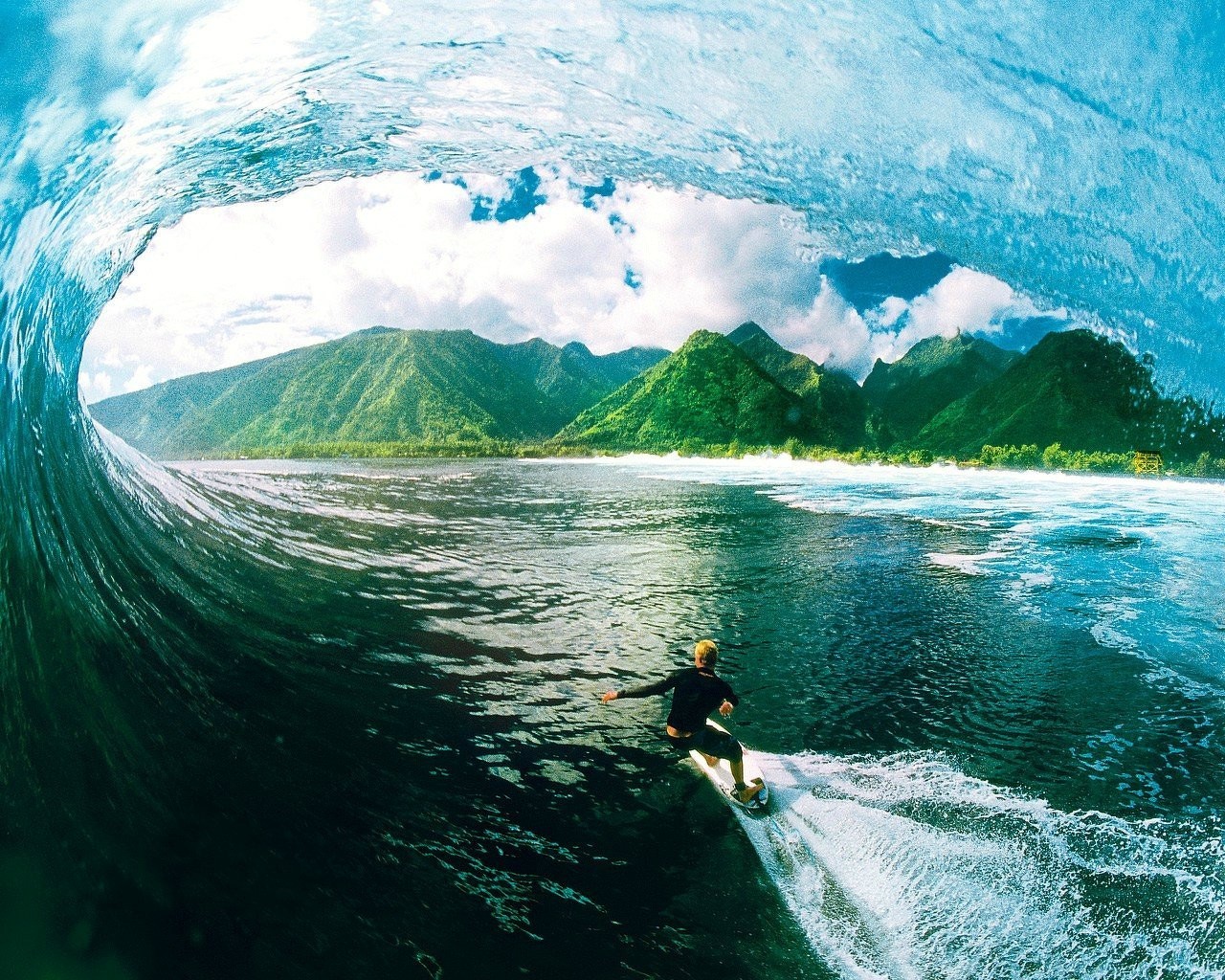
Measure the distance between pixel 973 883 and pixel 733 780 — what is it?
2.27m

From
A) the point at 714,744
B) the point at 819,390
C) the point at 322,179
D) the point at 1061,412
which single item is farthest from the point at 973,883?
the point at 819,390

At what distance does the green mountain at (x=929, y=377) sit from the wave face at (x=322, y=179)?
114303 mm

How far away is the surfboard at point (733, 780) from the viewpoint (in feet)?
22.2

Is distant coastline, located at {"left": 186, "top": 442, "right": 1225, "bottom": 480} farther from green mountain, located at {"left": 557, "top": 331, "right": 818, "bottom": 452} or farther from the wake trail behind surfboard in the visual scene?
the wake trail behind surfboard

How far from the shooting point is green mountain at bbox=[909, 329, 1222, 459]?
7569cm

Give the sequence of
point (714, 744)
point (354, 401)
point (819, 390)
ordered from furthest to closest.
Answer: point (354, 401), point (819, 390), point (714, 744)

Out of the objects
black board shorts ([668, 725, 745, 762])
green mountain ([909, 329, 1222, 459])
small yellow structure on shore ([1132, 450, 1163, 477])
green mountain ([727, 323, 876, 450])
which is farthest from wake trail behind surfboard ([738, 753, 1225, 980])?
green mountain ([727, 323, 876, 450])

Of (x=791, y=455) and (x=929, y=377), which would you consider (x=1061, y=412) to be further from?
(x=929, y=377)

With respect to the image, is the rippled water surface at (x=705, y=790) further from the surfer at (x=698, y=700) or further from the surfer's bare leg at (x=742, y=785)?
the surfer at (x=698, y=700)

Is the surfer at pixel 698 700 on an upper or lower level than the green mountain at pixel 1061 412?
lower

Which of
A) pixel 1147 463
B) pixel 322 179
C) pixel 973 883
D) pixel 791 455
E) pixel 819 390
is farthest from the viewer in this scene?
pixel 819 390

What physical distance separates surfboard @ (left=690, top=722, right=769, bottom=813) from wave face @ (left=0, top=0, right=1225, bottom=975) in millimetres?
2188

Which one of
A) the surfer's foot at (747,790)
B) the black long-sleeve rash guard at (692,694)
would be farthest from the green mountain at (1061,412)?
the surfer's foot at (747,790)

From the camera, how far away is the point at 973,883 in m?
5.63
